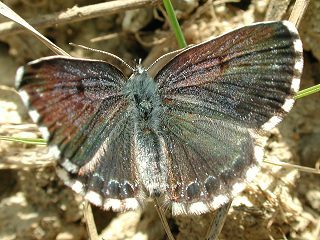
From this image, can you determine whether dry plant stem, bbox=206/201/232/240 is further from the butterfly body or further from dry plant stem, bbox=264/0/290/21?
dry plant stem, bbox=264/0/290/21

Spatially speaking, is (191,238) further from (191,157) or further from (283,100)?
(283,100)

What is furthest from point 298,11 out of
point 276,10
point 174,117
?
point 174,117

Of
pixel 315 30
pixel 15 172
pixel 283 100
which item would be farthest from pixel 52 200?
pixel 315 30

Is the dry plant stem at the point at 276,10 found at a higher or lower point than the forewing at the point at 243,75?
higher

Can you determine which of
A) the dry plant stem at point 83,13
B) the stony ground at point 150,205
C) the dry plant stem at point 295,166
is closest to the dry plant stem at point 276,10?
the stony ground at point 150,205

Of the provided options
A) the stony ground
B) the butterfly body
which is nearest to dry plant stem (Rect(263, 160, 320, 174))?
the stony ground

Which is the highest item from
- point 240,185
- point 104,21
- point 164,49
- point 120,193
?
point 104,21

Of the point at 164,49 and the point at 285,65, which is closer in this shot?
the point at 285,65

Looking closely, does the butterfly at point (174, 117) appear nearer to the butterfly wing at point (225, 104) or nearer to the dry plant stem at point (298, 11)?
the butterfly wing at point (225, 104)
